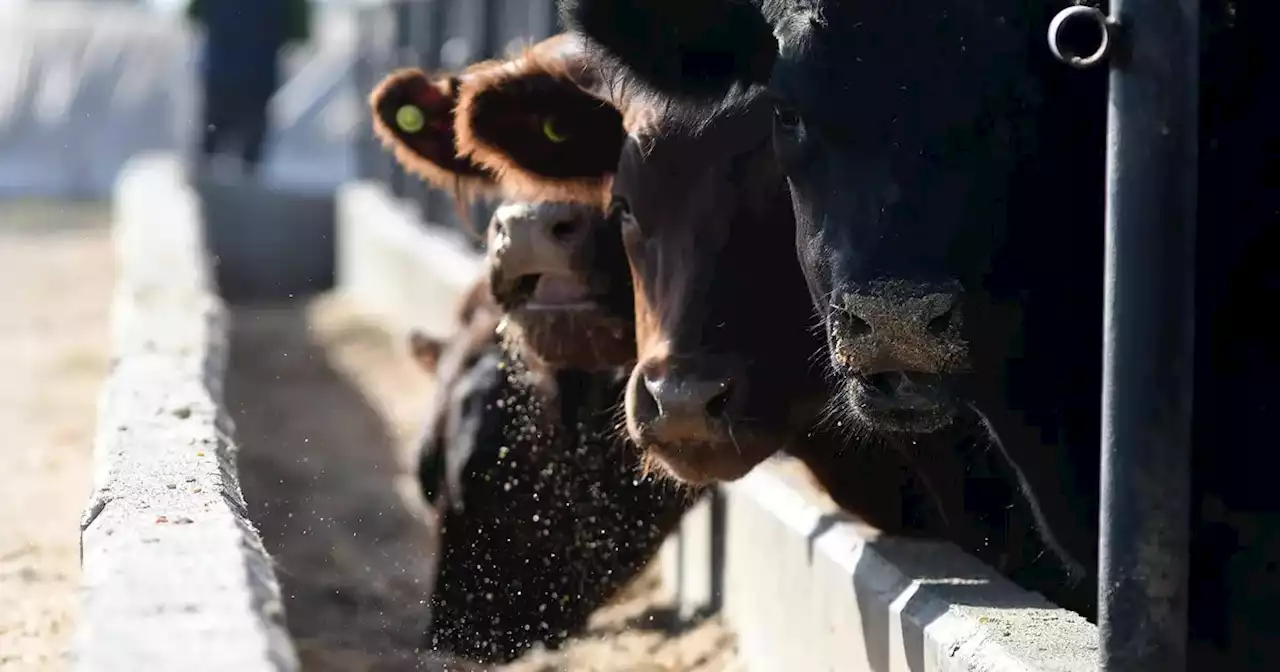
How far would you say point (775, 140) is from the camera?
12.0 feet

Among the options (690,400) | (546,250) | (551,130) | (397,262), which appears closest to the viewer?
(690,400)

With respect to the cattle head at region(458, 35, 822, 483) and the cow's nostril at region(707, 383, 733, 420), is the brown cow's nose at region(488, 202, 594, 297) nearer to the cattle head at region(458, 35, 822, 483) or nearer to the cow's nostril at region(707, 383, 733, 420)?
the cattle head at region(458, 35, 822, 483)

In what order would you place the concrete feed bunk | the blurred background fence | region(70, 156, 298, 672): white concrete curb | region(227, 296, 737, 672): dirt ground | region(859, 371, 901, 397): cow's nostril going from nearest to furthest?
1. region(70, 156, 298, 672): white concrete curb
2. the concrete feed bunk
3. region(859, 371, 901, 397): cow's nostril
4. region(227, 296, 737, 672): dirt ground
5. the blurred background fence

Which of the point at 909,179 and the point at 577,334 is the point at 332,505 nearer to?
the point at 577,334

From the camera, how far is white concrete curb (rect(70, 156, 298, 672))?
2.57 meters

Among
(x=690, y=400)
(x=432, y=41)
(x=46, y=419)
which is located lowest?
(x=46, y=419)

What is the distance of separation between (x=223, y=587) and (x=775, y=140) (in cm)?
144

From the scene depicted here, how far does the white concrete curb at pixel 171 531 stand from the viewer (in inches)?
101

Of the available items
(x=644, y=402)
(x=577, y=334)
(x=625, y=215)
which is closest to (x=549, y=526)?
(x=577, y=334)

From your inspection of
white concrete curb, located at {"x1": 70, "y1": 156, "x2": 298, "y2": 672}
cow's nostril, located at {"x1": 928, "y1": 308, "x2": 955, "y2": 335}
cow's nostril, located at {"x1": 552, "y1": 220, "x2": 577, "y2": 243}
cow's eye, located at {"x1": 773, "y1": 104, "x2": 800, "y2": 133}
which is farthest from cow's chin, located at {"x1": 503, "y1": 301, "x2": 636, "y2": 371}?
cow's nostril, located at {"x1": 928, "y1": 308, "x2": 955, "y2": 335}

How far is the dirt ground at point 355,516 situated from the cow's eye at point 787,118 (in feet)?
5.07

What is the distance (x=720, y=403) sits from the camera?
12.3 feet

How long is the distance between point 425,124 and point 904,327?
8.14 feet

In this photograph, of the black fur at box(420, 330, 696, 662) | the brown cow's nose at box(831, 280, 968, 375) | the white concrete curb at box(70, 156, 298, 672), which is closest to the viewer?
the white concrete curb at box(70, 156, 298, 672)
